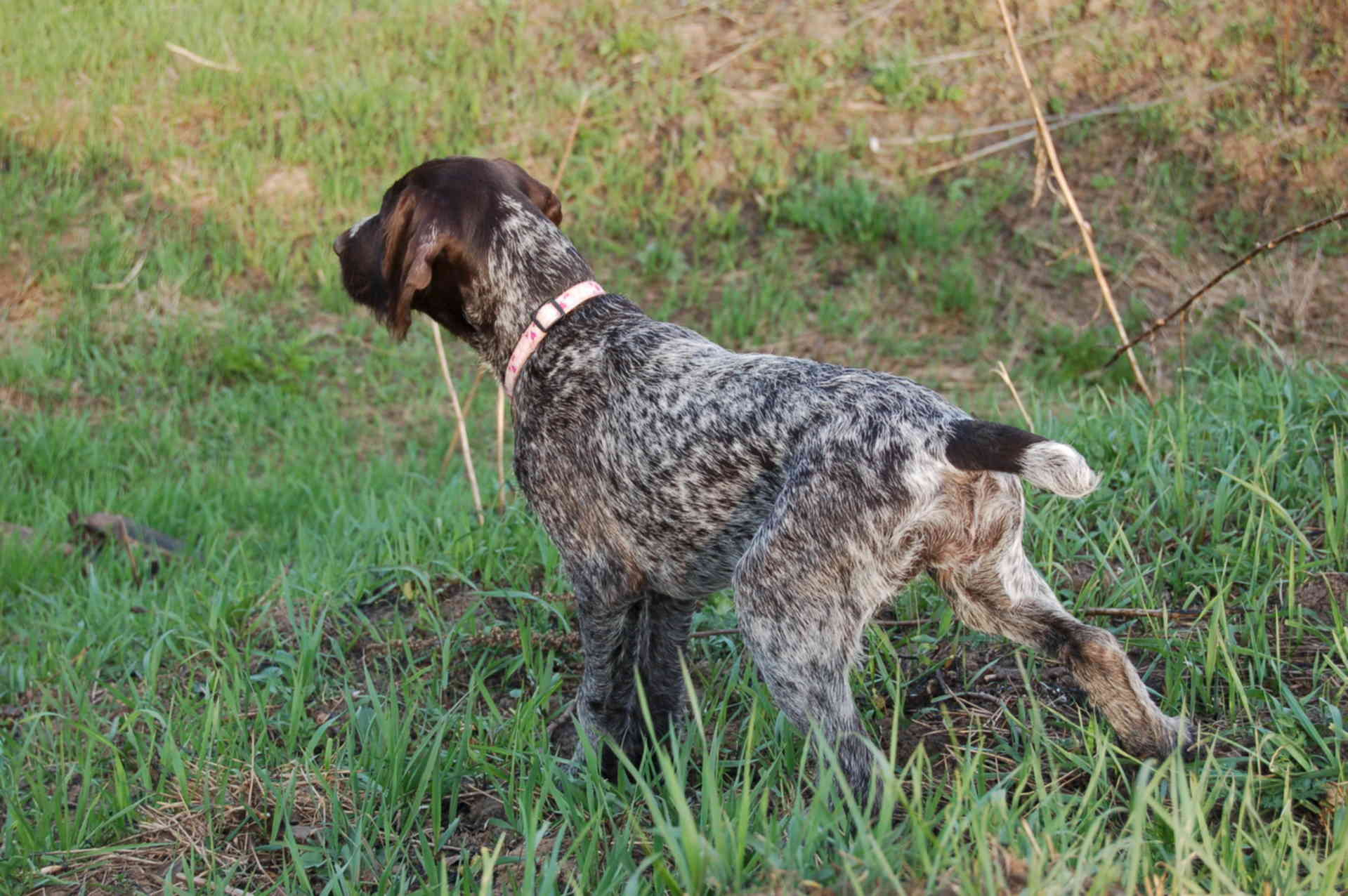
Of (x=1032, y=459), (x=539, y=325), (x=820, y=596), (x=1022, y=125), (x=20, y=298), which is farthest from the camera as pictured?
(x=1022, y=125)

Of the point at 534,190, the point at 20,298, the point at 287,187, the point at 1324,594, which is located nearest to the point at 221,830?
the point at 534,190

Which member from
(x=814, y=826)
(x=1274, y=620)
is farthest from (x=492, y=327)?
(x=1274, y=620)

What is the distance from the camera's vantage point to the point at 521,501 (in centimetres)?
512

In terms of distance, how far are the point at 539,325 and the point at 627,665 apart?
1.04 metres

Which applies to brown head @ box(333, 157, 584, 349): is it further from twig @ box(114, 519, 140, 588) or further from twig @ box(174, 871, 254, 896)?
twig @ box(114, 519, 140, 588)

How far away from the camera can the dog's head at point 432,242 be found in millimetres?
3564

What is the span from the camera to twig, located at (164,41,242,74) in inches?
381

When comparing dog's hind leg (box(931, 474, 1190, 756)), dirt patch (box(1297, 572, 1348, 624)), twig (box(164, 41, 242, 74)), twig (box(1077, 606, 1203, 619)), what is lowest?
twig (box(1077, 606, 1203, 619))

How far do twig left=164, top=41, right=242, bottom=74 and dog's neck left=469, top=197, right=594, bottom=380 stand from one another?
7.08m

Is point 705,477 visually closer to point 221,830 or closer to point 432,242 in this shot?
point 432,242

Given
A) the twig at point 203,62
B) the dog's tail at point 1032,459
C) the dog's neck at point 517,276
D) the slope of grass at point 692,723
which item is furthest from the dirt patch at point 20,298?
the dog's tail at point 1032,459

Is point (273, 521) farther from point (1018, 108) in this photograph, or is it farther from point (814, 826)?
point (1018, 108)

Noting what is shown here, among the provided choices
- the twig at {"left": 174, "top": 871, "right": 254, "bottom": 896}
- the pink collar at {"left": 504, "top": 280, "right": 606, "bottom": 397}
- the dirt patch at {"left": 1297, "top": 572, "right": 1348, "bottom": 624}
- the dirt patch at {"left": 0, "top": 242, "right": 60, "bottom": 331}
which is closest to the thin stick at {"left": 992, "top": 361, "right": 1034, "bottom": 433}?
the dirt patch at {"left": 1297, "top": 572, "right": 1348, "bottom": 624}

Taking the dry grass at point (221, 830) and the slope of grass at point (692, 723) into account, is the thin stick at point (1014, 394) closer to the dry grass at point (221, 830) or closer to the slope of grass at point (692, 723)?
the slope of grass at point (692, 723)
